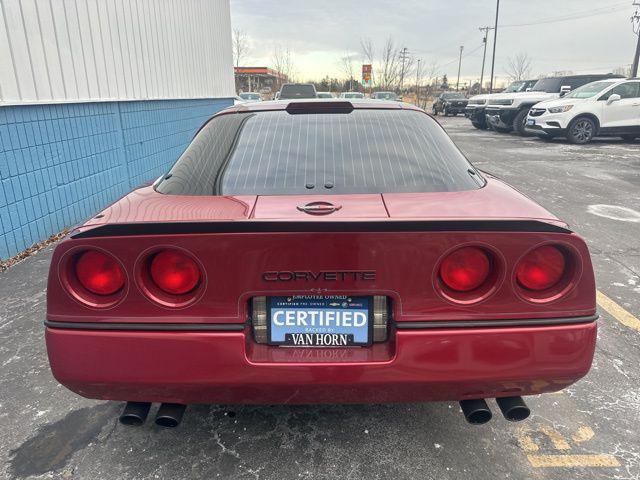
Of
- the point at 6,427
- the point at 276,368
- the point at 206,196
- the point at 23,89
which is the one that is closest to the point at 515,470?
the point at 276,368

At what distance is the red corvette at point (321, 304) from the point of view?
1685 mm

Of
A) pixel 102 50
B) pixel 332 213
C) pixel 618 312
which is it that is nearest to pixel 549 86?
pixel 102 50

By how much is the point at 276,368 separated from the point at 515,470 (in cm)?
122

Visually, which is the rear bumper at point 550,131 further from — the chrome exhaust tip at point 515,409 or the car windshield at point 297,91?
the chrome exhaust tip at point 515,409

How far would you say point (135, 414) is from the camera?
6.30 ft

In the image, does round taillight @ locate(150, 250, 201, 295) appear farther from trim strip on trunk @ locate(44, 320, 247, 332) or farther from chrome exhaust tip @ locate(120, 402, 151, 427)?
chrome exhaust tip @ locate(120, 402, 151, 427)

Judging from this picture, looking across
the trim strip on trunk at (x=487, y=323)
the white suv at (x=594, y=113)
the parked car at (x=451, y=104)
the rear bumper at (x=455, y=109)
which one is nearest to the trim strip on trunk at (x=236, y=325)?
the trim strip on trunk at (x=487, y=323)

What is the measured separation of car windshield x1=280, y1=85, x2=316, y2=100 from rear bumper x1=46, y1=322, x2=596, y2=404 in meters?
19.5

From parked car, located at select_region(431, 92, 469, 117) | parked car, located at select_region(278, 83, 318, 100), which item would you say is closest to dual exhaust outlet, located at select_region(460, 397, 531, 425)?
parked car, located at select_region(278, 83, 318, 100)

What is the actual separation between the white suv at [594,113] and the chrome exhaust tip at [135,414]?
640 inches

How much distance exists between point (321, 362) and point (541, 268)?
3.01 ft

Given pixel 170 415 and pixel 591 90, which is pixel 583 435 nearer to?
pixel 170 415

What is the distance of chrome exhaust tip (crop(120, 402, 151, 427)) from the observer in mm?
1906

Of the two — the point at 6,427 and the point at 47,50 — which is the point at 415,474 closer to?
the point at 6,427
